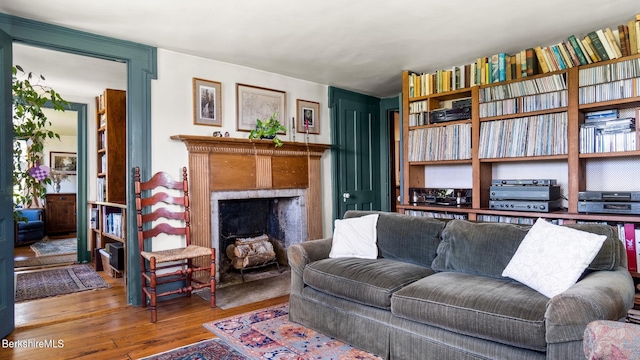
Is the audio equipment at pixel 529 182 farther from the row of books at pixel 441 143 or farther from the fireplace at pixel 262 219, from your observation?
the fireplace at pixel 262 219

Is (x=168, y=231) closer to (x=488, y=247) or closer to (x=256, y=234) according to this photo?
(x=256, y=234)

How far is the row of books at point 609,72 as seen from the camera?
280 cm

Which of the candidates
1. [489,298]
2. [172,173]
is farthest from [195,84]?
[489,298]

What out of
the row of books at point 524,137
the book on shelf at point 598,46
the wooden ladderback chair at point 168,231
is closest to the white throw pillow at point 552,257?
the row of books at point 524,137

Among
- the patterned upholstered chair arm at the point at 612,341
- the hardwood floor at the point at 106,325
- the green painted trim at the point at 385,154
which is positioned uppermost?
the green painted trim at the point at 385,154

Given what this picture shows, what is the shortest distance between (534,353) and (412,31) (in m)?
2.48

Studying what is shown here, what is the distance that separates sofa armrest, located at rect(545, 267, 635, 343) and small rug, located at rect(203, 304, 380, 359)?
1036mm

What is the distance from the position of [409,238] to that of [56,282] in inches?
146

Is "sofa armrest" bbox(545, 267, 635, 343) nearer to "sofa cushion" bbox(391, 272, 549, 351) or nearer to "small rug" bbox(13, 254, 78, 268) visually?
"sofa cushion" bbox(391, 272, 549, 351)

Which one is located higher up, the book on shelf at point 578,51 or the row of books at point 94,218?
the book on shelf at point 578,51

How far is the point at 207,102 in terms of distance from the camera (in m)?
3.79

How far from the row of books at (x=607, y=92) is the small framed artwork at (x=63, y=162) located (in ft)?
29.6

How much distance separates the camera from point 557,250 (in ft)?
6.40

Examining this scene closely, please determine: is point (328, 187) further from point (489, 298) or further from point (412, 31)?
point (489, 298)
